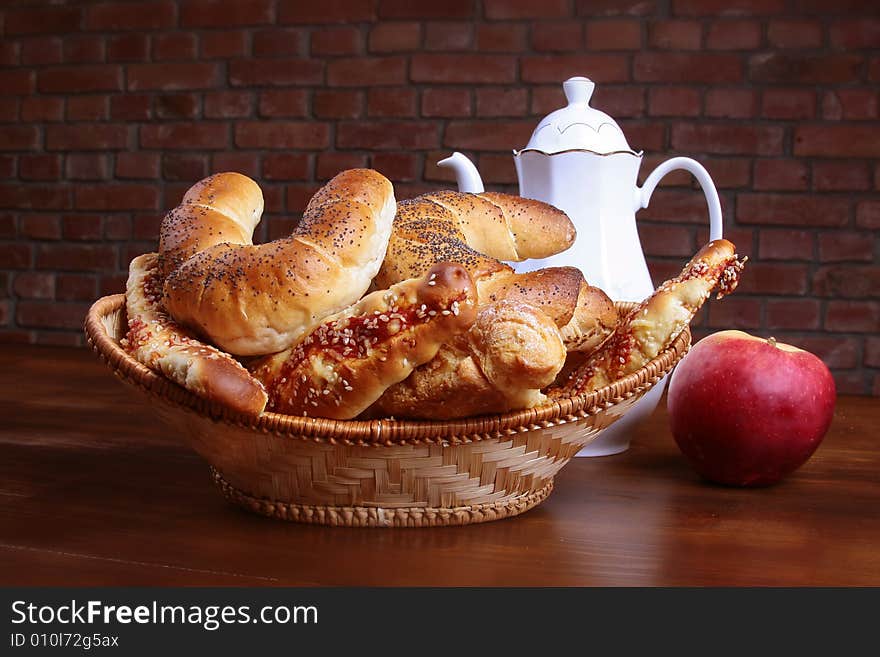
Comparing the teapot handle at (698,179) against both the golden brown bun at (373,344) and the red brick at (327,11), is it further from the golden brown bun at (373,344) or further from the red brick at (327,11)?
the red brick at (327,11)

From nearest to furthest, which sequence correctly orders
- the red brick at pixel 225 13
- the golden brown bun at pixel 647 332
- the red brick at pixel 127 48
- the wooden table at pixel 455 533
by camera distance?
1. the wooden table at pixel 455 533
2. the golden brown bun at pixel 647 332
3. the red brick at pixel 225 13
4. the red brick at pixel 127 48

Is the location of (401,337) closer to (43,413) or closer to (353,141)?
(43,413)

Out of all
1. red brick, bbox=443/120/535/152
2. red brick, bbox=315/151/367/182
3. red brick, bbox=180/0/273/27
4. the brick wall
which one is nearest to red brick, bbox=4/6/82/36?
the brick wall

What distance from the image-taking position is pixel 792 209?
2.15 m

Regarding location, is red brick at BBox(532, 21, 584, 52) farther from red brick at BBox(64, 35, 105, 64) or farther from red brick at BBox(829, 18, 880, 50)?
red brick at BBox(64, 35, 105, 64)

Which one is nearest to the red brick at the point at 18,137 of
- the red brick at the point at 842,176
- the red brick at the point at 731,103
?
the red brick at the point at 731,103

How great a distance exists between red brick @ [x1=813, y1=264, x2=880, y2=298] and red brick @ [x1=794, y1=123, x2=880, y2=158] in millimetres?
254

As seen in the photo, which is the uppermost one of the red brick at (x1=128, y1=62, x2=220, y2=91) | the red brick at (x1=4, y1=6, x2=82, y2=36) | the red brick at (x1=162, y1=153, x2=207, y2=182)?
the red brick at (x1=4, y1=6, x2=82, y2=36)

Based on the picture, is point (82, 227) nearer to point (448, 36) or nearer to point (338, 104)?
point (338, 104)

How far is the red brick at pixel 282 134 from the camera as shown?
7.75 feet

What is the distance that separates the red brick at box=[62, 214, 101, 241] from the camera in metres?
2.57

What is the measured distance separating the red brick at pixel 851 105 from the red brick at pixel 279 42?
48.3 inches

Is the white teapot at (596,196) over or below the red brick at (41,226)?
over

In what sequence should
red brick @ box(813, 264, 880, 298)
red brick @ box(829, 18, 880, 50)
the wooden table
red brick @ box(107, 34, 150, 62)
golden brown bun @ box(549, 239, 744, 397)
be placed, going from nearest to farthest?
the wooden table → golden brown bun @ box(549, 239, 744, 397) → red brick @ box(829, 18, 880, 50) → red brick @ box(813, 264, 880, 298) → red brick @ box(107, 34, 150, 62)
